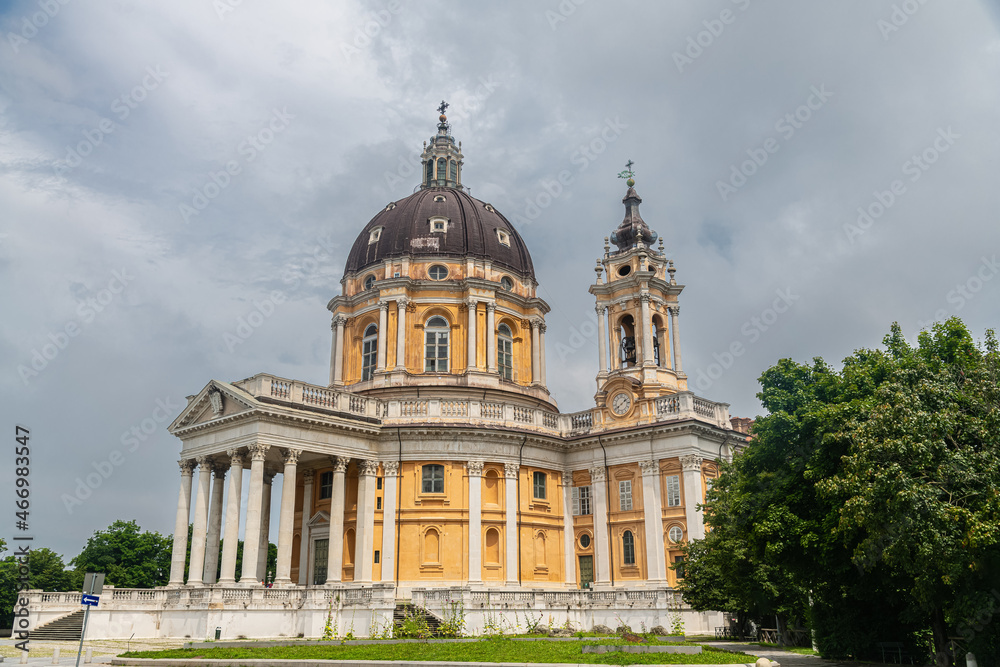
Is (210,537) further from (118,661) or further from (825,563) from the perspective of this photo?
(825,563)

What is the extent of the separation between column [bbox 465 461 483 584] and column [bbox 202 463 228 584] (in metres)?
12.0

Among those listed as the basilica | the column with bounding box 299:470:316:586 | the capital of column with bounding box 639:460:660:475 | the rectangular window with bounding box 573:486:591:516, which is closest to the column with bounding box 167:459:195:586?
the basilica

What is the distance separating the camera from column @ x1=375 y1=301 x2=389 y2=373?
4862 cm

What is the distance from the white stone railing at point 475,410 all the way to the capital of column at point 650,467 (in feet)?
6.93

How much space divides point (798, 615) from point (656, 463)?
11866mm

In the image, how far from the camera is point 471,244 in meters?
52.1

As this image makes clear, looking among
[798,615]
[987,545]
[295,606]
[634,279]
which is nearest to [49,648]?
[295,606]

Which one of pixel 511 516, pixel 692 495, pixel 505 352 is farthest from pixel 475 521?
pixel 505 352

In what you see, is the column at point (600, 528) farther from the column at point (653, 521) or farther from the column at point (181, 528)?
the column at point (181, 528)

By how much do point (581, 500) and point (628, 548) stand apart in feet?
13.2

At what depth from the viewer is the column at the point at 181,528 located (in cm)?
3928

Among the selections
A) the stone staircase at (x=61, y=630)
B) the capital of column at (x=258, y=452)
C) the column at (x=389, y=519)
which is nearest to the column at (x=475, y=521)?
the column at (x=389, y=519)

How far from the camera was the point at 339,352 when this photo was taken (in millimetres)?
51406

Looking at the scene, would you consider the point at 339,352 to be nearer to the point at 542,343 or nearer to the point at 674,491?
the point at 542,343
